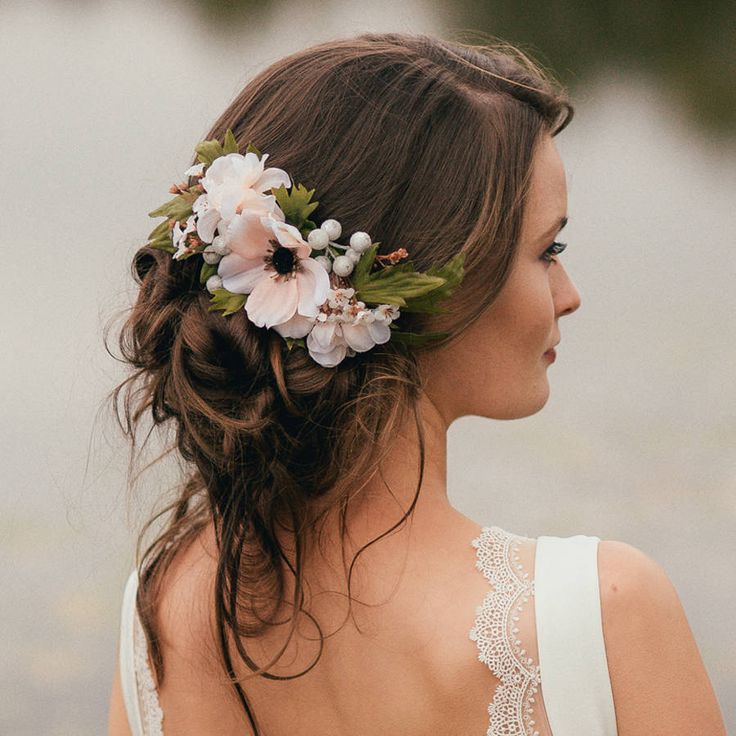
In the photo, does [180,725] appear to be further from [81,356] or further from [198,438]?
[81,356]

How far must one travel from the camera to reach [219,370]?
1172 mm

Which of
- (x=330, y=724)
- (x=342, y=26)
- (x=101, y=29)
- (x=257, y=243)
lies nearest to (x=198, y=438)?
(x=257, y=243)

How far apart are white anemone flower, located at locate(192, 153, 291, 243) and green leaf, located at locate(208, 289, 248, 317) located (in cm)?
6

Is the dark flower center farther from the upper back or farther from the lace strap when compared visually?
the lace strap

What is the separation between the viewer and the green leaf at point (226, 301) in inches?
46.5

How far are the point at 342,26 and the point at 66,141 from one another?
1221mm

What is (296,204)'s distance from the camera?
1.17 meters

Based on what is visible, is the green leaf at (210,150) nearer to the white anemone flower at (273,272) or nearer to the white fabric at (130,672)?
the white anemone flower at (273,272)

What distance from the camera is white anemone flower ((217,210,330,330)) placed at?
3.83ft

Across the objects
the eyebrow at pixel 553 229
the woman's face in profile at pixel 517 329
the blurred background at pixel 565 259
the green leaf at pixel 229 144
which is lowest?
the blurred background at pixel 565 259

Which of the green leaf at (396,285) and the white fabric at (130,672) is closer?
the green leaf at (396,285)

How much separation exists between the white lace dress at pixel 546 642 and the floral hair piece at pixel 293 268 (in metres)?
0.26

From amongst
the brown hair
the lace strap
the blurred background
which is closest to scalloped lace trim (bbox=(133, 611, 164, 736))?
the lace strap

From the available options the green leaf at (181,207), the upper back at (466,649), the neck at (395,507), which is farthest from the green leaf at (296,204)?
the upper back at (466,649)
